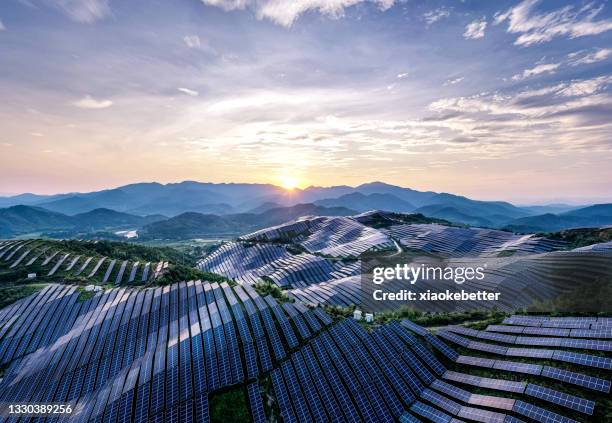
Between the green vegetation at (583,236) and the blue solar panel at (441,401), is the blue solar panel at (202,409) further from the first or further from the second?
the green vegetation at (583,236)

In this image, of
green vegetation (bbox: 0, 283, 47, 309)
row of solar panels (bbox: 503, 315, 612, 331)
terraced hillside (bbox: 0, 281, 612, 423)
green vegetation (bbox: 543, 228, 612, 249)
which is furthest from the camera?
green vegetation (bbox: 543, 228, 612, 249)

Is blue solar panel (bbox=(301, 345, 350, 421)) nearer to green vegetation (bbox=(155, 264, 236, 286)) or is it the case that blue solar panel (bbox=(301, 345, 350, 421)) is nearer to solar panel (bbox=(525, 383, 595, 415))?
solar panel (bbox=(525, 383, 595, 415))

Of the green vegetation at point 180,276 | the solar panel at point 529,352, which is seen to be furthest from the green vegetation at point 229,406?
the green vegetation at point 180,276

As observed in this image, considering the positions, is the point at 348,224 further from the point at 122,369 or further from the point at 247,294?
the point at 122,369

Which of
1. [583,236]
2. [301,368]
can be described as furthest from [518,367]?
[583,236]

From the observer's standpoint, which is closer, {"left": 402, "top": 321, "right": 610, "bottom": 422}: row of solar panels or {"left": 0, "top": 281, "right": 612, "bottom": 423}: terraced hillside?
{"left": 402, "top": 321, "right": 610, "bottom": 422}: row of solar panels

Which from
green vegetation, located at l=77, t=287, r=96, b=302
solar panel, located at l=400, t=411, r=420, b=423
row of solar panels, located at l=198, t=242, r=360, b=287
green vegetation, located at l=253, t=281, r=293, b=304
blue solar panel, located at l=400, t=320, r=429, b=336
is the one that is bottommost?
row of solar panels, located at l=198, t=242, r=360, b=287

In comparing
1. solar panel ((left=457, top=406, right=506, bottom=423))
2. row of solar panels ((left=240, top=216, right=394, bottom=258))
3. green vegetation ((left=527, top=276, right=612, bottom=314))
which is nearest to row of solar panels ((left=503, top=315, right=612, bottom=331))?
green vegetation ((left=527, top=276, right=612, bottom=314))
